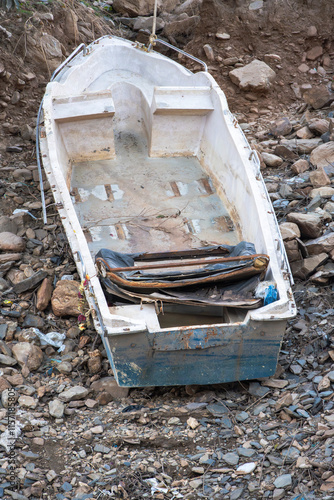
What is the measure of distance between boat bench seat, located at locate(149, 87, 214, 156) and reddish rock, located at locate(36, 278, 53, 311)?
262 centimetres

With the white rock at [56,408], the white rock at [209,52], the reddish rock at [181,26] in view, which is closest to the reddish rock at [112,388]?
the white rock at [56,408]

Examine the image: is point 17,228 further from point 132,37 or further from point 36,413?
point 132,37

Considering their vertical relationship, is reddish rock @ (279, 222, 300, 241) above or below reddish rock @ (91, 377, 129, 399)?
above

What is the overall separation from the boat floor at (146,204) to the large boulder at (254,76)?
10.0ft

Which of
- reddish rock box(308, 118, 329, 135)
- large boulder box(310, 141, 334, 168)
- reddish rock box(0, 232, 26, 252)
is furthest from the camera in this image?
reddish rock box(308, 118, 329, 135)

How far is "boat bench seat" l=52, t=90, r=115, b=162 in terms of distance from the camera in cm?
675

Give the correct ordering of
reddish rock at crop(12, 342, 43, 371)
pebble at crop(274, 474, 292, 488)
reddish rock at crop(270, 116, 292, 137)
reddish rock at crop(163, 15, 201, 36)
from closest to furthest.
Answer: pebble at crop(274, 474, 292, 488) < reddish rock at crop(12, 342, 43, 371) < reddish rock at crop(270, 116, 292, 137) < reddish rock at crop(163, 15, 201, 36)

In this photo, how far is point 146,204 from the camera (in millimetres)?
6453

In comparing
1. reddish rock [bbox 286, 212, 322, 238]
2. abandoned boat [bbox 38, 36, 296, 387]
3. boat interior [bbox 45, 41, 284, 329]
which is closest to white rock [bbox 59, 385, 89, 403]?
abandoned boat [bbox 38, 36, 296, 387]

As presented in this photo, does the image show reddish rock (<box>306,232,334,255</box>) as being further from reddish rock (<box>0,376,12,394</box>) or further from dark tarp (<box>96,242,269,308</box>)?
reddish rock (<box>0,376,12,394</box>)

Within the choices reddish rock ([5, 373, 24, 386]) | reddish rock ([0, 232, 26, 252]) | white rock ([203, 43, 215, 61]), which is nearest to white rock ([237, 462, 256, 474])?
reddish rock ([5, 373, 24, 386])

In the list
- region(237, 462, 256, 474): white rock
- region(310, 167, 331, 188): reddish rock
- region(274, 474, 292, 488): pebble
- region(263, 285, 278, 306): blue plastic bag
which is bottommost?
region(310, 167, 331, 188): reddish rock

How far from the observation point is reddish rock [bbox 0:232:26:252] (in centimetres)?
602

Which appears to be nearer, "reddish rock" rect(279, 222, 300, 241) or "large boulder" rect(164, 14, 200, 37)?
"reddish rock" rect(279, 222, 300, 241)
